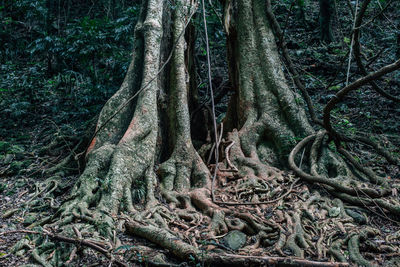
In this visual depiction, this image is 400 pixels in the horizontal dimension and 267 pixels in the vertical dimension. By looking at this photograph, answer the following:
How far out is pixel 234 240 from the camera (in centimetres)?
333

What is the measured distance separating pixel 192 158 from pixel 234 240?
182cm

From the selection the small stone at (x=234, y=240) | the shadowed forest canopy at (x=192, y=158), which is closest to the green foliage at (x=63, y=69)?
the shadowed forest canopy at (x=192, y=158)

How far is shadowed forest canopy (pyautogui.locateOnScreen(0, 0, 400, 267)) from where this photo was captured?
3.07 meters

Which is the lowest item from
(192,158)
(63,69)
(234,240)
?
(234,240)

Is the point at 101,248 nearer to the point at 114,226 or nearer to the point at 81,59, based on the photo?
the point at 114,226

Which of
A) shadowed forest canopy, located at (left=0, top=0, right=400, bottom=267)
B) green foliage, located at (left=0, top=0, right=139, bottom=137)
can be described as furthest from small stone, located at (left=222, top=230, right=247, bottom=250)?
green foliage, located at (left=0, top=0, right=139, bottom=137)

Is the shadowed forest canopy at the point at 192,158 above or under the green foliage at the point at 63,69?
under

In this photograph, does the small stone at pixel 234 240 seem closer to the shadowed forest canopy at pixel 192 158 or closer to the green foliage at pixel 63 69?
the shadowed forest canopy at pixel 192 158

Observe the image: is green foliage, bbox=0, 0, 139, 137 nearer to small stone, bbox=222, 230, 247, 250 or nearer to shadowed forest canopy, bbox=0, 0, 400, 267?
shadowed forest canopy, bbox=0, 0, 400, 267

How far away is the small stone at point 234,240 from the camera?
3279 millimetres

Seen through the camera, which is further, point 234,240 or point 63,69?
A: point 63,69

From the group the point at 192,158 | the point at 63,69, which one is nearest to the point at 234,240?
the point at 192,158

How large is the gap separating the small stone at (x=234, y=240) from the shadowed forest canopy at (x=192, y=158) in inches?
0.4

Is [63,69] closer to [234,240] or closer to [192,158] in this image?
[192,158]
